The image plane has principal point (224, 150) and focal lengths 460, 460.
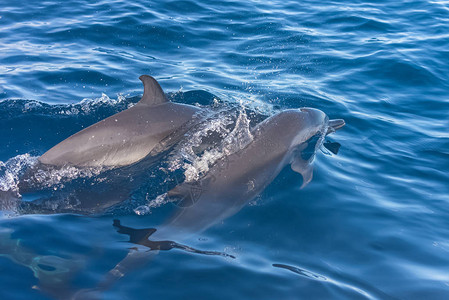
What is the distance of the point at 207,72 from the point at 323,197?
255 inches

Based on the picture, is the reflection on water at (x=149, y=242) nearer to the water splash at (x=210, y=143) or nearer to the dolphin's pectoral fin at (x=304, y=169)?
the water splash at (x=210, y=143)

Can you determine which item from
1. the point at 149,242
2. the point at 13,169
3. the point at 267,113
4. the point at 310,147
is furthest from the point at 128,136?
the point at 310,147

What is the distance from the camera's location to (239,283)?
550 cm

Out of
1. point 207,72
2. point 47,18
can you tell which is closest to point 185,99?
point 207,72

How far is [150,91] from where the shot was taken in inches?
340

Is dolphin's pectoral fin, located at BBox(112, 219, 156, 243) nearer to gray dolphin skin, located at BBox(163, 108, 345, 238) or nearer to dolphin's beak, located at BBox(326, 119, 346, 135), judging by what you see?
gray dolphin skin, located at BBox(163, 108, 345, 238)

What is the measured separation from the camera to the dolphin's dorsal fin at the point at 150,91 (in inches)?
338

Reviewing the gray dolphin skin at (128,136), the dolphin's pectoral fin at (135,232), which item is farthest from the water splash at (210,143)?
the dolphin's pectoral fin at (135,232)

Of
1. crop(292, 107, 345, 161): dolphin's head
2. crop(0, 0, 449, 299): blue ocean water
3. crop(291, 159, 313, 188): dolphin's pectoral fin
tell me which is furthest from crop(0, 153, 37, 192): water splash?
crop(292, 107, 345, 161): dolphin's head

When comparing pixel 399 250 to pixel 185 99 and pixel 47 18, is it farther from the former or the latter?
pixel 47 18

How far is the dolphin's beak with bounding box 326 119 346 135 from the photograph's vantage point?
9875 millimetres

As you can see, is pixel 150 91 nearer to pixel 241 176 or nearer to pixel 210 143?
pixel 210 143

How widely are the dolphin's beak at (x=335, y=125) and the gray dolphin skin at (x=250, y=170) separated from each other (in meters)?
0.17

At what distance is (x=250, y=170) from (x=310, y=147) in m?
2.04
